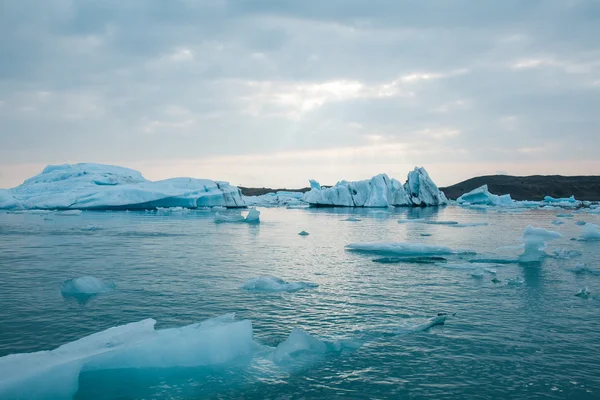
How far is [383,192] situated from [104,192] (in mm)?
30344

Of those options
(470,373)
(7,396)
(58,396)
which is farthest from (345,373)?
(7,396)

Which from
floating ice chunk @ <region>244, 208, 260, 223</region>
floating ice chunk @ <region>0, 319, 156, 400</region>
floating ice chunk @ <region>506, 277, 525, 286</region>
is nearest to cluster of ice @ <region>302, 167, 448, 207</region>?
floating ice chunk @ <region>244, 208, 260, 223</region>

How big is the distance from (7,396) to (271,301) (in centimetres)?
484

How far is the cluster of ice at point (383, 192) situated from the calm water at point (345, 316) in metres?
40.4

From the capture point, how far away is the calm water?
4918 mm

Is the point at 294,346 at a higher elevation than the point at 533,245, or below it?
below

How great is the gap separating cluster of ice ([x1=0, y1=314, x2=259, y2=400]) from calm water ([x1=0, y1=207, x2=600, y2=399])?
181mm

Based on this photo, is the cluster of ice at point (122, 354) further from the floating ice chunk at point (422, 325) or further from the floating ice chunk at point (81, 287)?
the floating ice chunk at point (81, 287)

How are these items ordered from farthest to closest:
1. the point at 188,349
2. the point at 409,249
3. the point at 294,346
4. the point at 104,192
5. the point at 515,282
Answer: the point at 104,192 < the point at 409,249 < the point at 515,282 < the point at 294,346 < the point at 188,349

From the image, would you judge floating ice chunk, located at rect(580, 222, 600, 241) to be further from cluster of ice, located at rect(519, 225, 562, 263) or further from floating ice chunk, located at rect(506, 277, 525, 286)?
floating ice chunk, located at rect(506, 277, 525, 286)

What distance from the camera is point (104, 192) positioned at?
144 ft

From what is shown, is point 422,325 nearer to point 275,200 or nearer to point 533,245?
point 533,245

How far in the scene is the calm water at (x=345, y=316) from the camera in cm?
492

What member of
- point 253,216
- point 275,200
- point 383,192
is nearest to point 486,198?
point 383,192
